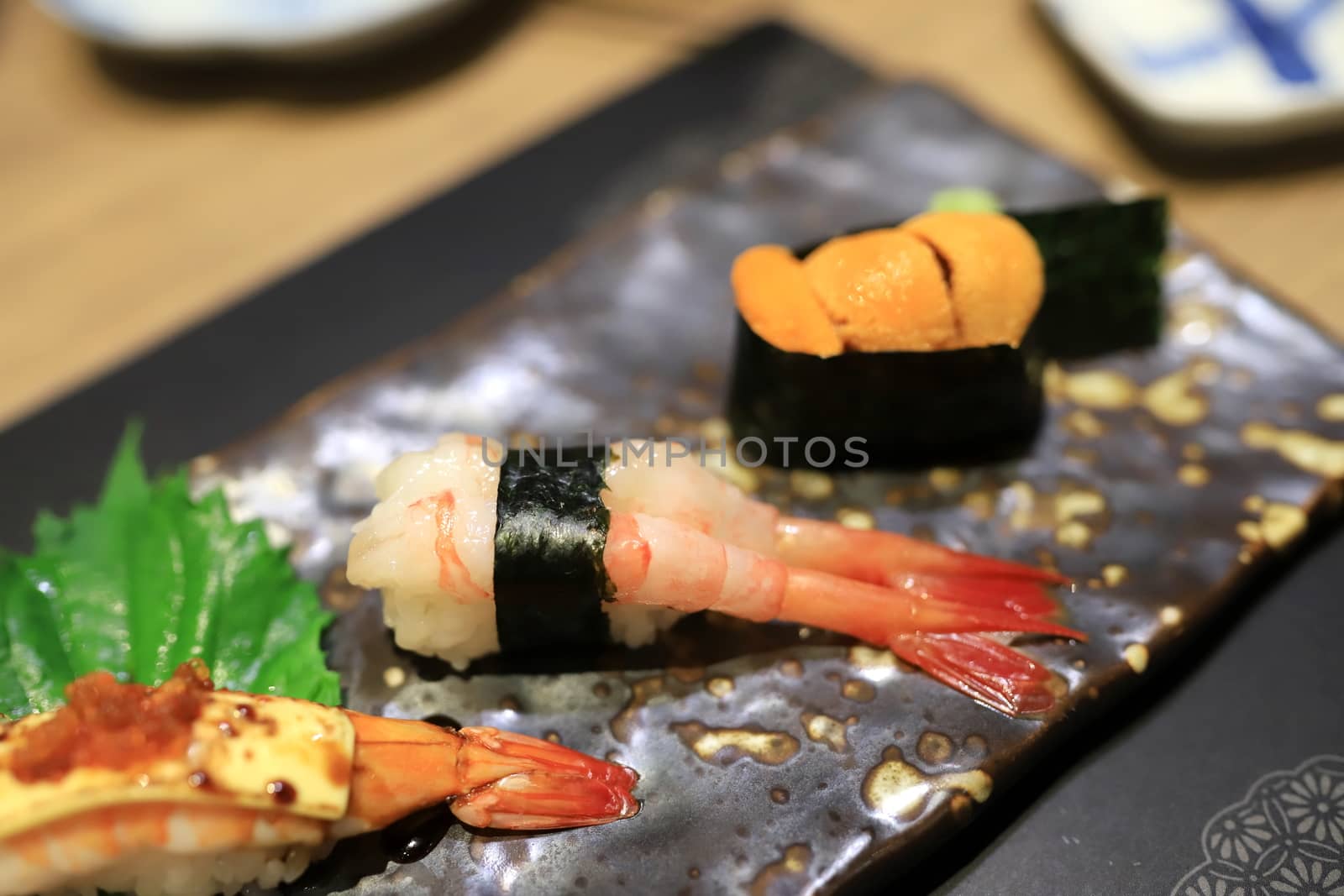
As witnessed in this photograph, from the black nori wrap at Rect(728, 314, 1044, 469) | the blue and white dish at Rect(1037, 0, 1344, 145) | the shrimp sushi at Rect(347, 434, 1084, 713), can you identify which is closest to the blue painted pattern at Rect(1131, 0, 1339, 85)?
the blue and white dish at Rect(1037, 0, 1344, 145)

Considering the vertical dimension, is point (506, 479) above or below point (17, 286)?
above

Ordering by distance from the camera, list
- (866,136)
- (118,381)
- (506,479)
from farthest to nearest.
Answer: (866,136) < (118,381) < (506,479)

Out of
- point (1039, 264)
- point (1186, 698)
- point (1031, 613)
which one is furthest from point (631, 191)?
point (1186, 698)

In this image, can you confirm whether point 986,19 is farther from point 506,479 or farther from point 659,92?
point 506,479

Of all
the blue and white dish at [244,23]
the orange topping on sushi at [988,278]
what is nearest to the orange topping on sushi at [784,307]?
the orange topping on sushi at [988,278]

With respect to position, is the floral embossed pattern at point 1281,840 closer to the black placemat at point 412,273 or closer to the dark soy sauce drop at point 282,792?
the dark soy sauce drop at point 282,792

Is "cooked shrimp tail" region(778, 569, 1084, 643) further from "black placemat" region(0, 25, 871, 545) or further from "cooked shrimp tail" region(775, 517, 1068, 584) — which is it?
"black placemat" region(0, 25, 871, 545)
